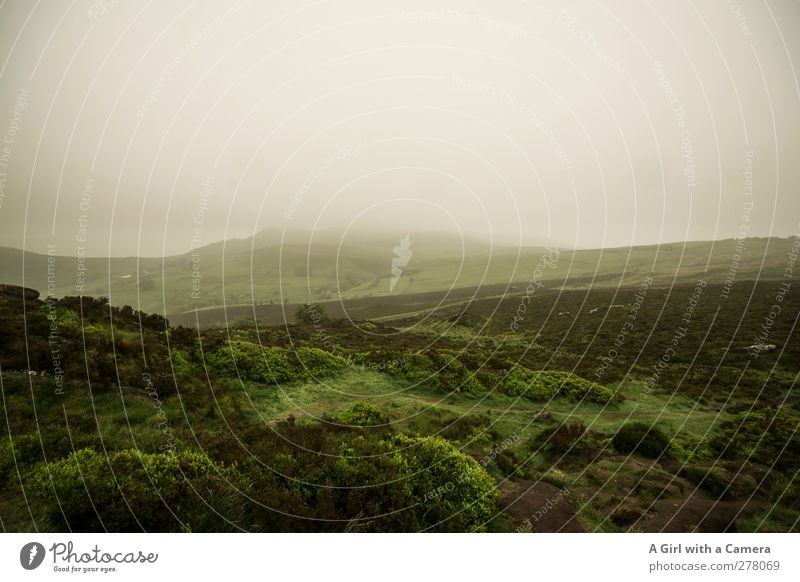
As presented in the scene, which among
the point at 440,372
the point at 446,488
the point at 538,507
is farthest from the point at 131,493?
the point at 440,372

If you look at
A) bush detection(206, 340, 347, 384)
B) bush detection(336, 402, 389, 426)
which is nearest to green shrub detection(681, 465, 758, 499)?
bush detection(336, 402, 389, 426)

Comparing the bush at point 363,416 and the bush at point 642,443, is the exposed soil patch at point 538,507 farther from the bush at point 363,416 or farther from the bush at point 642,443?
the bush at point 363,416

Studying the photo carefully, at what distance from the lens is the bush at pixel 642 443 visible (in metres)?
9.44

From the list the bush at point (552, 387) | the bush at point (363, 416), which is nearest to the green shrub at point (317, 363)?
the bush at point (363, 416)

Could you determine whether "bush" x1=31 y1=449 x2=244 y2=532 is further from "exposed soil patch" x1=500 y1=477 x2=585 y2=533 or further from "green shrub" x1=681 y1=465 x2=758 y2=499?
"green shrub" x1=681 y1=465 x2=758 y2=499

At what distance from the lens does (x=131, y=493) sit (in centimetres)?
554

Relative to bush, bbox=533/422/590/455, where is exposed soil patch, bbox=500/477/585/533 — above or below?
above
